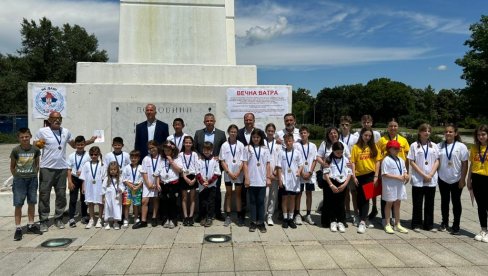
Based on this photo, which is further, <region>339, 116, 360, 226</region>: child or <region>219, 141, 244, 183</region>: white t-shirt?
<region>339, 116, 360, 226</region>: child

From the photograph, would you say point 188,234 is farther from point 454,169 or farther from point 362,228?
point 454,169

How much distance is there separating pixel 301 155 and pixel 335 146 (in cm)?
59

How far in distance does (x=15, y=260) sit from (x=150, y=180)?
88.4 inches

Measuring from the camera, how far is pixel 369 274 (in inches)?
184

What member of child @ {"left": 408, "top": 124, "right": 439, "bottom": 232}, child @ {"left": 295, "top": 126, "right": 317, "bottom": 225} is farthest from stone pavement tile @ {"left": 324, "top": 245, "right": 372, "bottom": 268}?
child @ {"left": 408, "top": 124, "right": 439, "bottom": 232}

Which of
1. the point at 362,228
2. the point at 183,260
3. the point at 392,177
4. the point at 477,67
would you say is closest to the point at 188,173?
the point at 183,260

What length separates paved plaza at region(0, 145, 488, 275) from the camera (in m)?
4.81

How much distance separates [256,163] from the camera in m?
6.51

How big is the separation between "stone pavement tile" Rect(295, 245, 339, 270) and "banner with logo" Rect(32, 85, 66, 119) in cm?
549

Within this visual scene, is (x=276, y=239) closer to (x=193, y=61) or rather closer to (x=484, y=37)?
(x=193, y=61)

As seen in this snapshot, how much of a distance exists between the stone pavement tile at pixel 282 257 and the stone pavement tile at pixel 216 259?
1.65ft

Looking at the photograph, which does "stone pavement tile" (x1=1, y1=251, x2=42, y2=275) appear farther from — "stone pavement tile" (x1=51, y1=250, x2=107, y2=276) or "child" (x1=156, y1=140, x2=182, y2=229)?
"child" (x1=156, y1=140, x2=182, y2=229)

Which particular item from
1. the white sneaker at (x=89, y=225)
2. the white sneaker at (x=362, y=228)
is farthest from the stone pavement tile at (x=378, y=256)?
the white sneaker at (x=89, y=225)

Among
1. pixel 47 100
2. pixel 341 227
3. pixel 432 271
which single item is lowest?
pixel 432 271
